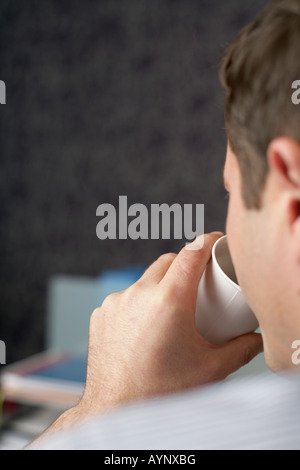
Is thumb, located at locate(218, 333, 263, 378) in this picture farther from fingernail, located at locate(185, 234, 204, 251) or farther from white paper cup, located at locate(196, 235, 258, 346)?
fingernail, located at locate(185, 234, 204, 251)

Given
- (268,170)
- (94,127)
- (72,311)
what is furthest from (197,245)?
(94,127)

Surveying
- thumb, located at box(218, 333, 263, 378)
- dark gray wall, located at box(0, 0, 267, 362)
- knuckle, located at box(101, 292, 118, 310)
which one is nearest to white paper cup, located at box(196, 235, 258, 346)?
thumb, located at box(218, 333, 263, 378)

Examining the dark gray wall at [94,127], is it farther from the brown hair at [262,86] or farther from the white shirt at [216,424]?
the white shirt at [216,424]

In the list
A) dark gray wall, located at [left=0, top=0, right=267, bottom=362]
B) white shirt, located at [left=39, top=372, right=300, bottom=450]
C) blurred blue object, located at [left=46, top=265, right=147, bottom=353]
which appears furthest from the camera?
dark gray wall, located at [left=0, top=0, right=267, bottom=362]

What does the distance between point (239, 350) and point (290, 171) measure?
335 mm

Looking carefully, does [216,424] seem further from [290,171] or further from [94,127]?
[94,127]

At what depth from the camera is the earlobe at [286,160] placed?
414mm

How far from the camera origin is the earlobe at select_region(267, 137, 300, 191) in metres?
0.41

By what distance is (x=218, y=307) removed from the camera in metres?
0.65

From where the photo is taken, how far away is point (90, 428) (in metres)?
0.45

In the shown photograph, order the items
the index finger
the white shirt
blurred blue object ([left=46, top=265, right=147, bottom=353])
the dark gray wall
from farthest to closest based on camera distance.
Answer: the dark gray wall < blurred blue object ([left=46, top=265, right=147, bottom=353]) < the index finger < the white shirt

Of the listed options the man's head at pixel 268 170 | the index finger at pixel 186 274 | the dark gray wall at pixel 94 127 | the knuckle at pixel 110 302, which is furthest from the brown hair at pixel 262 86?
the dark gray wall at pixel 94 127

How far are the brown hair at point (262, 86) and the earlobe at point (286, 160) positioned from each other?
3cm

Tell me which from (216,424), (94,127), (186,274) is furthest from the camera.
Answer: (94,127)
